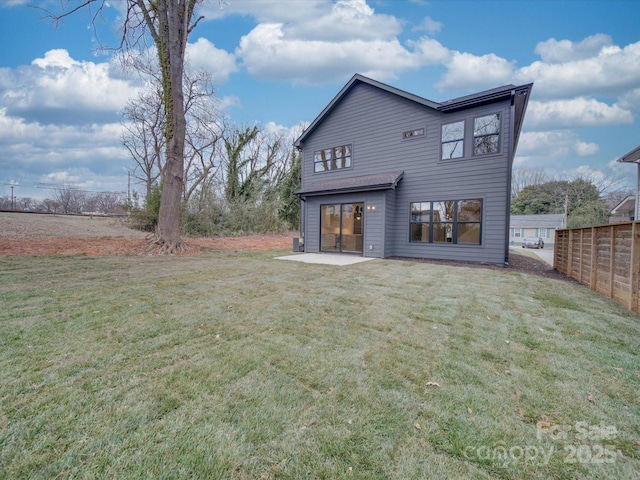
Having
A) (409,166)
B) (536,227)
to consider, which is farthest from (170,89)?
(536,227)

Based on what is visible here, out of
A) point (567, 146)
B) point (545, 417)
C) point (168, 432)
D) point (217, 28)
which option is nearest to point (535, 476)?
point (545, 417)

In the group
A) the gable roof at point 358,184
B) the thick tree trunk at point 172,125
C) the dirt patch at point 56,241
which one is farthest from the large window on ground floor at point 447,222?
the thick tree trunk at point 172,125

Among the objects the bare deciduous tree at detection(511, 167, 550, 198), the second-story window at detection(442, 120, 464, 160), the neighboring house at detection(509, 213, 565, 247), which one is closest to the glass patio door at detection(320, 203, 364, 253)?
the second-story window at detection(442, 120, 464, 160)

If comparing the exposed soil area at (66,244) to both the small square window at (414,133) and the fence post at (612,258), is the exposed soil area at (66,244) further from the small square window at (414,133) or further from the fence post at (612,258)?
the small square window at (414,133)

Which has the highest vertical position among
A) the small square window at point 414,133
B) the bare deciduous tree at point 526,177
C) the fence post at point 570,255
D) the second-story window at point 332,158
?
the bare deciduous tree at point 526,177

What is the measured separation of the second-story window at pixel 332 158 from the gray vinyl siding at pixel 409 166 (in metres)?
0.23

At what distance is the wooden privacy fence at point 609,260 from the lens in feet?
13.9

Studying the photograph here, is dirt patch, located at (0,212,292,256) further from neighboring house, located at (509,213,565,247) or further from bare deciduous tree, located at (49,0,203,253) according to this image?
neighboring house, located at (509,213,565,247)

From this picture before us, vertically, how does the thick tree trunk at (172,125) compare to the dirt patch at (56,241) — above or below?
above

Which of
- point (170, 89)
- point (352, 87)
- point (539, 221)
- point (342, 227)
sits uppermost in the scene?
point (352, 87)

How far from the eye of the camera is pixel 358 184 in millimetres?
9906

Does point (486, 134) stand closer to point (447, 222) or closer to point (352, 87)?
point (447, 222)

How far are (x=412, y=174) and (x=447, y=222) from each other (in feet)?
6.84

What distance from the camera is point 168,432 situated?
155cm
